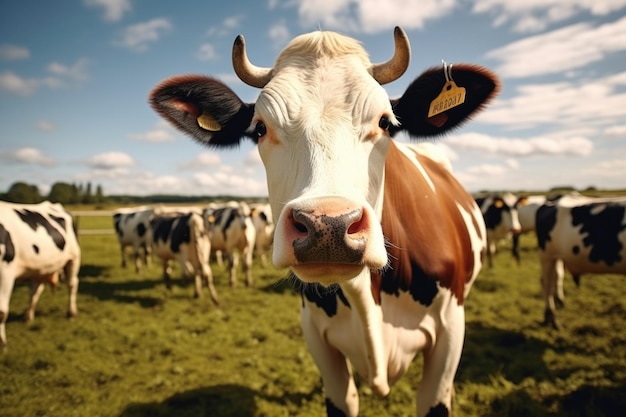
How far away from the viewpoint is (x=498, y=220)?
37.6ft

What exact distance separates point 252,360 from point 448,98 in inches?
174

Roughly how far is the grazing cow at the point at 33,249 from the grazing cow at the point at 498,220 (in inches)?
440

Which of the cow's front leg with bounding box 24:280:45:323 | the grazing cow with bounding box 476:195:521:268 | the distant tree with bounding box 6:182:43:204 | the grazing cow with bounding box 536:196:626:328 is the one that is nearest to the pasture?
the cow's front leg with bounding box 24:280:45:323

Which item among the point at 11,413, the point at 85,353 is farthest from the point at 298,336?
the point at 11,413

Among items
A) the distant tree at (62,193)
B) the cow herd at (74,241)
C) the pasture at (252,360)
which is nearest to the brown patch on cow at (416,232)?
the pasture at (252,360)

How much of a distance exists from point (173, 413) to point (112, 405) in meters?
0.78

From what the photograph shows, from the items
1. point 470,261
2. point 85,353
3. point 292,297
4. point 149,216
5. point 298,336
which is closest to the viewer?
point 470,261

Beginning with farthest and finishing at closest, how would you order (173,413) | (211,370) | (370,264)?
(211,370), (173,413), (370,264)

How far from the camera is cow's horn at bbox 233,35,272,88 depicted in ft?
6.71

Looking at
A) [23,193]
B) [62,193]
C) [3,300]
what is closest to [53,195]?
[62,193]

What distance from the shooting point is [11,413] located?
12.7ft

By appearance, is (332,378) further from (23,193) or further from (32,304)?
(23,193)

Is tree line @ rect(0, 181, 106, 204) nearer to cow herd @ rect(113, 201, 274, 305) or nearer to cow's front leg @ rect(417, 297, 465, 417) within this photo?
cow herd @ rect(113, 201, 274, 305)

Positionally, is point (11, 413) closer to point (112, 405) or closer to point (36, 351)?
point (112, 405)
